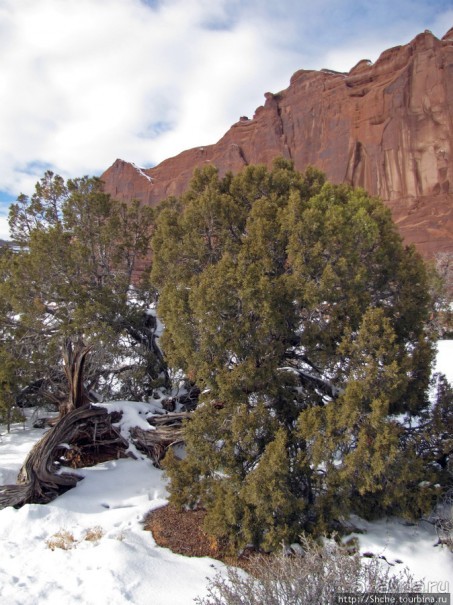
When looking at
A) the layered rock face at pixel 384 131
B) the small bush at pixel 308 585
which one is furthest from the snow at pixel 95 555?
the layered rock face at pixel 384 131

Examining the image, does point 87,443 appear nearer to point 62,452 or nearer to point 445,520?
point 62,452

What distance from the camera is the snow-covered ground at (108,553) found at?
456 centimetres

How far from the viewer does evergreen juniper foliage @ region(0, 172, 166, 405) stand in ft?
29.4

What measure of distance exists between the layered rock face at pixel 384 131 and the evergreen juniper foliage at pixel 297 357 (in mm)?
34996

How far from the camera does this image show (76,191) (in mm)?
10648

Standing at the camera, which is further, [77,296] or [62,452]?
[77,296]

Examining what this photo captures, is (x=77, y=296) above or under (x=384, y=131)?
under

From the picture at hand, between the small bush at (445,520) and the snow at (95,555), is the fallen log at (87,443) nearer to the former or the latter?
the snow at (95,555)

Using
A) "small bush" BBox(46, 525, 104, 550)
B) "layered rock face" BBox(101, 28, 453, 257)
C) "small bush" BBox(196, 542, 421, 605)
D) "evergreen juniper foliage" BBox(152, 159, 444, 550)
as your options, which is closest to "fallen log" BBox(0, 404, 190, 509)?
"small bush" BBox(46, 525, 104, 550)

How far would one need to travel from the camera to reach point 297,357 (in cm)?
687

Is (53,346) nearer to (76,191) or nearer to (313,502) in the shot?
(76,191)

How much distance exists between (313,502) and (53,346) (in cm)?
636

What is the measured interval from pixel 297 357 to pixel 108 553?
12.3ft

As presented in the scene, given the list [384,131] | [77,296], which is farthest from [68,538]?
[384,131]
